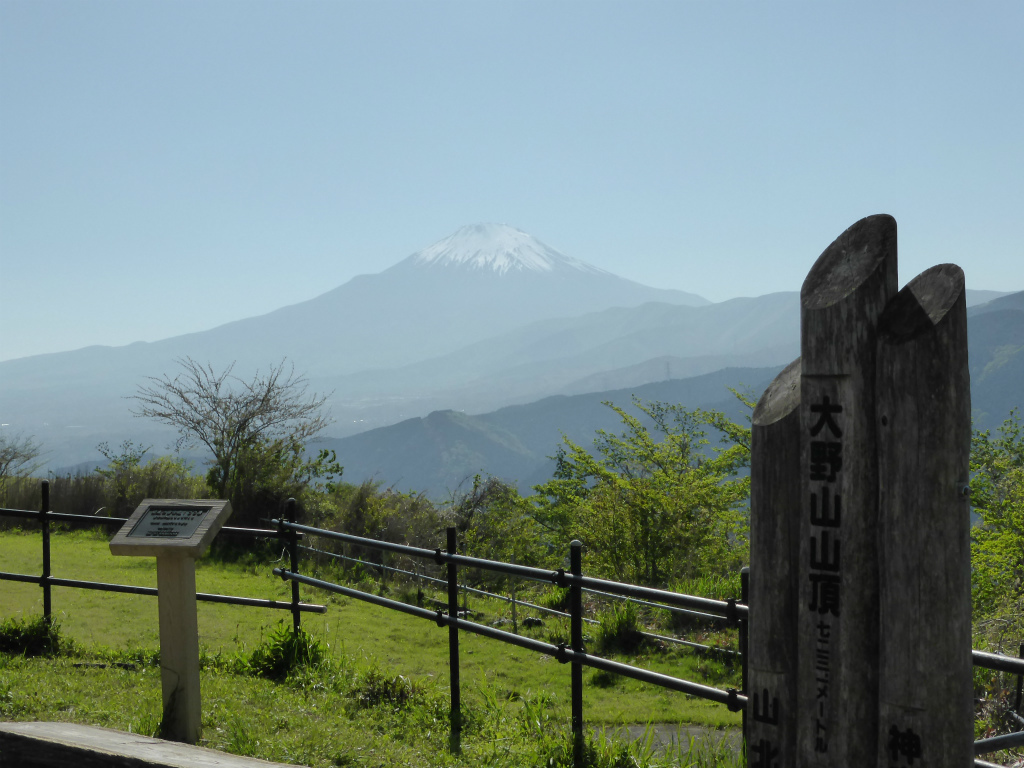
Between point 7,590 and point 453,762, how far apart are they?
23.8 ft

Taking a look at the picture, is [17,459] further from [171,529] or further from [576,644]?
[576,644]

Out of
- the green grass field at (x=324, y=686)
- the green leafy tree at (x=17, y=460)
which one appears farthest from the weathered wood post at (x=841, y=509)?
the green leafy tree at (x=17, y=460)

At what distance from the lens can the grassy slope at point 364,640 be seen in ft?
21.4

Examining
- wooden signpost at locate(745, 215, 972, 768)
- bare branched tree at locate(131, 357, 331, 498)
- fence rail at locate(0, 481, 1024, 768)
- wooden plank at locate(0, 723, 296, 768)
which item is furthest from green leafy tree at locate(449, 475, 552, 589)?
wooden signpost at locate(745, 215, 972, 768)

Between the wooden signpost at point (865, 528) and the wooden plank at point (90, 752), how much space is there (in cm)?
247

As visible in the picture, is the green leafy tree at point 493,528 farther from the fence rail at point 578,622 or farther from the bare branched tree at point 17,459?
the bare branched tree at point 17,459

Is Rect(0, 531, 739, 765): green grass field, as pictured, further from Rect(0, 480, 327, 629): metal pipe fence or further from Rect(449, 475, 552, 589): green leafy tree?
Rect(449, 475, 552, 589): green leafy tree

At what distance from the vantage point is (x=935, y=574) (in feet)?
7.04

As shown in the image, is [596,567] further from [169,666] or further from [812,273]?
[812,273]

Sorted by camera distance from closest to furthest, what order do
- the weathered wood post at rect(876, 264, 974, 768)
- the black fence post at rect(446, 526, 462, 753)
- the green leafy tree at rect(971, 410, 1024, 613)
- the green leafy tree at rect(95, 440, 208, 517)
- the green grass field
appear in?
the weathered wood post at rect(876, 264, 974, 768), the green grass field, the black fence post at rect(446, 526, 462, 753), the green leafy tree at rect(971, 410, 1024, 613), the green leafy tree at rect(95, 440, 208, 517)

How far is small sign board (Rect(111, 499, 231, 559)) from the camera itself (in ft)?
14.6

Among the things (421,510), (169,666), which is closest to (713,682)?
(169,666)

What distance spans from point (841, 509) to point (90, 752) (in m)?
3.27

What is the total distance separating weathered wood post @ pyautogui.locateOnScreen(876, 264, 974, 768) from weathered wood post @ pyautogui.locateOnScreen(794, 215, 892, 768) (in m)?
0.07
